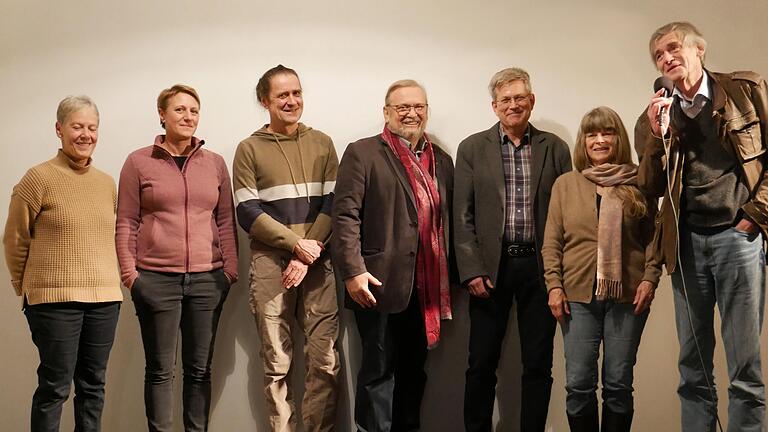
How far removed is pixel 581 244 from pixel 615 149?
0.43 meters

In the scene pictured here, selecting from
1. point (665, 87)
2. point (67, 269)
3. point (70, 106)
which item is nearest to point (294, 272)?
point (67, 269)

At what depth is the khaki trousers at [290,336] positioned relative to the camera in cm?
312

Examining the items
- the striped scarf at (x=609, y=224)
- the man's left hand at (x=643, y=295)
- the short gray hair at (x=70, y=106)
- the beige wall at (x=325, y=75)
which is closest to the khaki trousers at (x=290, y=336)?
the beige wall at (x=325, y=75)

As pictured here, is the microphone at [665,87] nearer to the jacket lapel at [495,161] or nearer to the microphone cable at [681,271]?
the microphone cable at [681,271]

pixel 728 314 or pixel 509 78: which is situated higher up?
pixel 509 78

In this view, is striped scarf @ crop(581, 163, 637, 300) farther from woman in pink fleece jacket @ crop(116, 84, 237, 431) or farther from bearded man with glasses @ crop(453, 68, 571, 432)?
woman in pink fleece jacket @ crop(116, 84, 237, 431)

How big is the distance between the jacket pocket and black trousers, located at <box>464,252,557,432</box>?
0.96 meters

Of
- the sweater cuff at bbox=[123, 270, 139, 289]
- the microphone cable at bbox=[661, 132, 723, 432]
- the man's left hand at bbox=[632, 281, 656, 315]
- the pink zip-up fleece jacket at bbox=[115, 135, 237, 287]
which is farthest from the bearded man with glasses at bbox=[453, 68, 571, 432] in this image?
the sweater cuff at bbox=[123, 270, 139, 289]

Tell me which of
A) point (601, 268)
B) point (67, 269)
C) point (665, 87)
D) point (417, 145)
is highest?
point (665, 87)

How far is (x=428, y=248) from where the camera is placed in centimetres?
306

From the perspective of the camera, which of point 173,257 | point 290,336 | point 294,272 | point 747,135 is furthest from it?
point 290,336

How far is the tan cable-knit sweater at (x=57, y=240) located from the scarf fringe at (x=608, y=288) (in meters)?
1.99

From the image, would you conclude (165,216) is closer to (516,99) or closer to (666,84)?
(516,99)

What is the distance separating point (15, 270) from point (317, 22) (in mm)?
1844
